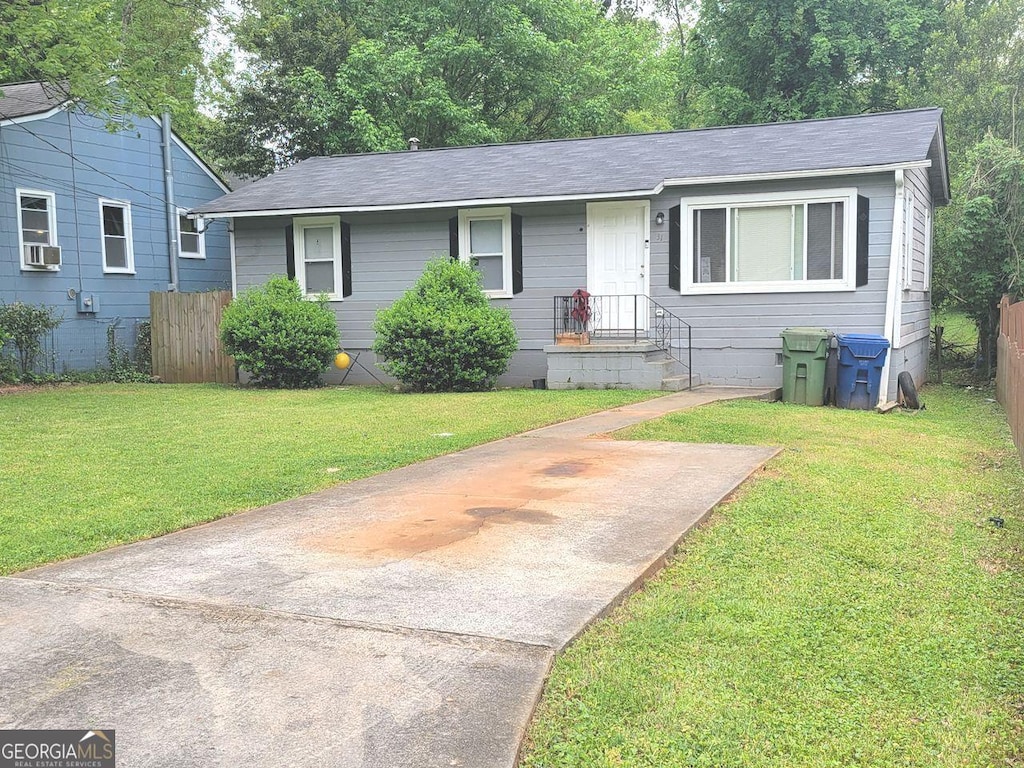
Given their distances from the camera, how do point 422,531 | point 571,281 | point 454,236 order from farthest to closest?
point 454,236 → point 571,281 → point 422,531

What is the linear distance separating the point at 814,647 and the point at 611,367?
31.6 feet

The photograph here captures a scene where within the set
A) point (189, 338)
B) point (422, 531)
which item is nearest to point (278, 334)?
Result: point (189, 338)

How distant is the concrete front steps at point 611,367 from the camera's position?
41.2 ft

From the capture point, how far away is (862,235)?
12227mm

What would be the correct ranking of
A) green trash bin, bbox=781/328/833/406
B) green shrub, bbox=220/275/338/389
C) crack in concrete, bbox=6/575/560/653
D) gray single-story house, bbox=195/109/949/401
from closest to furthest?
crack in concrete, bbox=6/575/560/653 < green trash bin, bbox=781/328/833/406 < gray single-story house, bbox=195/109/949/401 < green shrub, bbox=220/275/338/389

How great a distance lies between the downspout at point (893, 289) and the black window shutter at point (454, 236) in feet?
21.8

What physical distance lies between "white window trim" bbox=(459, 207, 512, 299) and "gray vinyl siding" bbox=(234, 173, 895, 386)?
18cm

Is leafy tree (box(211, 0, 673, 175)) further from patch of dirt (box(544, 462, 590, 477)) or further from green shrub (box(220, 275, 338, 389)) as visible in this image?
patch of dirt (box(544, 462, 590, 477))

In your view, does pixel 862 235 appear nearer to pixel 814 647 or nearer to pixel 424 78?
pixel 814 647

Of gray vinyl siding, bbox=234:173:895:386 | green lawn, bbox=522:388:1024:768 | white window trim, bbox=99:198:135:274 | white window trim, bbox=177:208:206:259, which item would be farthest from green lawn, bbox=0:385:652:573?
white window trim, bbox=177:208:206:259

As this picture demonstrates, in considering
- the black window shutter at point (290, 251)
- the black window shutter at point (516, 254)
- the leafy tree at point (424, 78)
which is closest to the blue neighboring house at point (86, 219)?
the black window shutter at point (290, 251)

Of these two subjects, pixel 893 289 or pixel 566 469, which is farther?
pixel 893 289

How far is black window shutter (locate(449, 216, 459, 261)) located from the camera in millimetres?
14516

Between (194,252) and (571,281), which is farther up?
(194,252)
